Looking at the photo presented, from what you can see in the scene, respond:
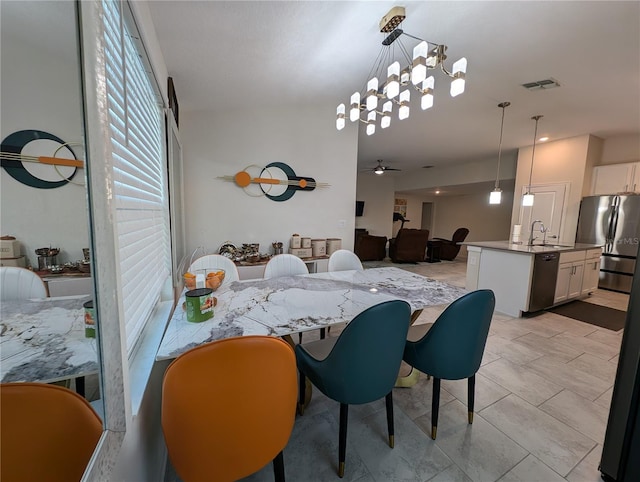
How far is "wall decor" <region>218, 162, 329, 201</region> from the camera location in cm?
340

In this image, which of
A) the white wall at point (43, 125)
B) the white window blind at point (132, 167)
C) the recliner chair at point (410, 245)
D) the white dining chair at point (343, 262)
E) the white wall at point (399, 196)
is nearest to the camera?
the white wall at point (43, 125)

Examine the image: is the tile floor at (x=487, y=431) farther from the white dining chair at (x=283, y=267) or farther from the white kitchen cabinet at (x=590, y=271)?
the white kitchen cabinet at (x=590, y=271)

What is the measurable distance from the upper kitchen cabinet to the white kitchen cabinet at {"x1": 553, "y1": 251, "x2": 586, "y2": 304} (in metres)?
1.74

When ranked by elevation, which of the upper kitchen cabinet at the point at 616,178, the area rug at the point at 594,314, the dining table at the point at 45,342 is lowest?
the area rug at the point at 594,314

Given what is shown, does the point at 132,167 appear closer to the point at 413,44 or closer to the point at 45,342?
the point at 45,342

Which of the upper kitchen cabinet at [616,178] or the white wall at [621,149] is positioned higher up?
the white wall at [621,149]

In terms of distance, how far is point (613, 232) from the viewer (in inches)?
174

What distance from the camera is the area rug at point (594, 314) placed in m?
3.17

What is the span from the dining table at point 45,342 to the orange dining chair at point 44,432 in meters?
0.03

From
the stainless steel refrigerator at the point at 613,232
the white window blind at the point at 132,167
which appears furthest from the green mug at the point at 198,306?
the stainless steel refrigerator at the point at 613,232

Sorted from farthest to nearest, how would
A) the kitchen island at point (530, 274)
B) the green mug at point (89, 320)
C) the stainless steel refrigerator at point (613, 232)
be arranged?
the stainless steel refrigerator at point (613, 232) → the kitchen island at point (530, 274) → the green mug at point (89, 320)

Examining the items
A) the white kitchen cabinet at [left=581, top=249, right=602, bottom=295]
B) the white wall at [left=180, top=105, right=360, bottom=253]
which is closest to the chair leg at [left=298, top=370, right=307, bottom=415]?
the white wall at [left=180, top=105, right=360, bottom=253]

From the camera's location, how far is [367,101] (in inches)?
81.0

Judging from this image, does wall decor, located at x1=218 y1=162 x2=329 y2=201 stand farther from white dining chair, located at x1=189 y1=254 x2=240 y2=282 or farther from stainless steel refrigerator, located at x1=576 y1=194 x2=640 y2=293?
stainless steel refrigerator, located at x1=576 y1=194 x2=640 y2=293
